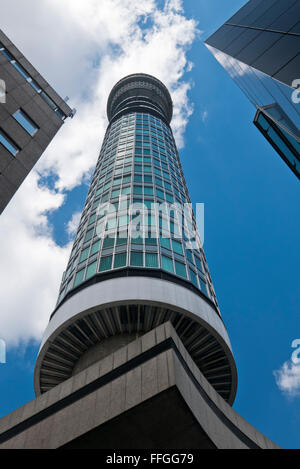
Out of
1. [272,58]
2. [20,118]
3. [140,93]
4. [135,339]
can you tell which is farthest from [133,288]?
[140,93]

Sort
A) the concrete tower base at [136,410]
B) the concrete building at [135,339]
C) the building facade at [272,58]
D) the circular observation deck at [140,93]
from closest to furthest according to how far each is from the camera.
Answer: the building facade at [272,58] < the concrete tower base at [136,410] < the concrete building at [135,339] < the circular observation deck at [140,93]

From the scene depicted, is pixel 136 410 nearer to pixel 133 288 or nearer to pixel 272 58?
pixel 133 288

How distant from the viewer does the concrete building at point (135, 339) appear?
44.3 feet

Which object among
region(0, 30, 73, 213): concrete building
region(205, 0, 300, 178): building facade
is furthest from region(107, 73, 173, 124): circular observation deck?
region(205, 0, 300, 178): building facade

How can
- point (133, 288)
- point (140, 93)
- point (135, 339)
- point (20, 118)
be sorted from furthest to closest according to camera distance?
point (140, 93), point (133, 288), point (20, 118), point (135, 339)

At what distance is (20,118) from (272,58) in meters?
16.4

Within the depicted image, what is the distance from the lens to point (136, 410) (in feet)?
43.0

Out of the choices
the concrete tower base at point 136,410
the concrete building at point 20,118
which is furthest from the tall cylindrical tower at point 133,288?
the concrete building at point 20,118

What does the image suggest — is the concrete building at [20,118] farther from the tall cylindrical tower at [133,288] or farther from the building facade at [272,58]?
the building facade at [272,58]

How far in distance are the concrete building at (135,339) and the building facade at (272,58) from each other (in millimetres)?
10938

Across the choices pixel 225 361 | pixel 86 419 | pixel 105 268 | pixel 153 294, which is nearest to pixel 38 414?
pixel 86 419

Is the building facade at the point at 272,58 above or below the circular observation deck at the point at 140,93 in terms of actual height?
below
